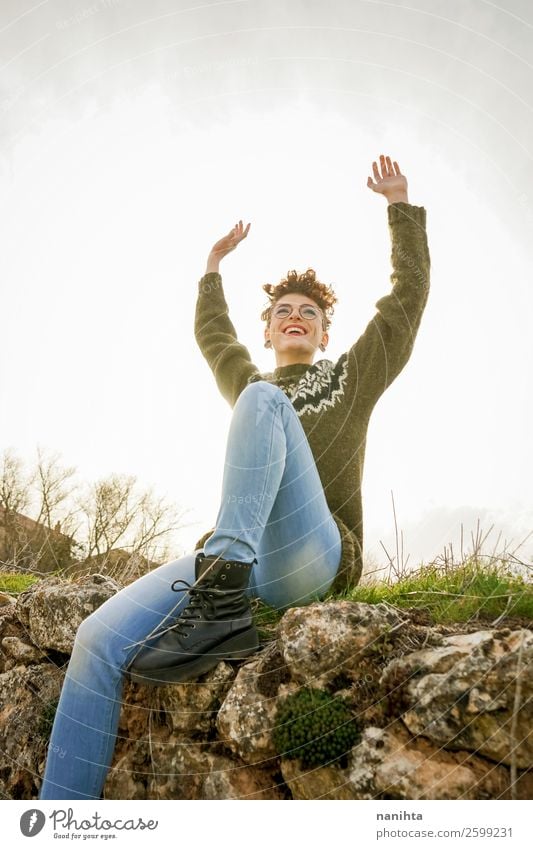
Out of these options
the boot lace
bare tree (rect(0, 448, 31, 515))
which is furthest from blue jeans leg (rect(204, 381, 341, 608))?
bare tree (rect(0, 448, 31, 515))

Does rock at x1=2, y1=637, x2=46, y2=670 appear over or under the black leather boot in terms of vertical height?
under

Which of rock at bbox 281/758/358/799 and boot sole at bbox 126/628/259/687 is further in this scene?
boot sole at bbox 126/628/259/687

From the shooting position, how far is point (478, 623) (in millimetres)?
1642

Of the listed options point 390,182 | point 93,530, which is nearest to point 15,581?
point 93,530

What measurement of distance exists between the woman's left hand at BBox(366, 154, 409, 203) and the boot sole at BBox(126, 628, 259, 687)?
2.62m

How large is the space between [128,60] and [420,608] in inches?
178

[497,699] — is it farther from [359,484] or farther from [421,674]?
[359,484]

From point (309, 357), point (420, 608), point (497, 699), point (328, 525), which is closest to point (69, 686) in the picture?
point (328, 525)

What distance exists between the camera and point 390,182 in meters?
3.01

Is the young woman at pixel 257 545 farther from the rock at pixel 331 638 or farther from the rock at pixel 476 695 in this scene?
the rock at pixel 476 695

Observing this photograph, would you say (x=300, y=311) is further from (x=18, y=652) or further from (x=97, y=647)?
(x=18, y=652)

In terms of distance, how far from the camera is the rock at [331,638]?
5.11 ft

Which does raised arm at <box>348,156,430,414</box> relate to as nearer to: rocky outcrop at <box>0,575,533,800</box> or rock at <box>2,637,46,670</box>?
rocky outcrop at <box>0,575,533,800</box>

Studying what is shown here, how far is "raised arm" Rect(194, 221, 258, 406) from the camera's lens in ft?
10.5
